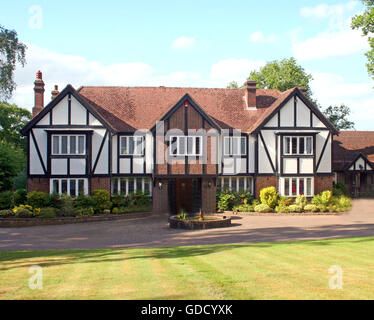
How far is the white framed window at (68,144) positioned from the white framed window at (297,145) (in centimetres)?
1449

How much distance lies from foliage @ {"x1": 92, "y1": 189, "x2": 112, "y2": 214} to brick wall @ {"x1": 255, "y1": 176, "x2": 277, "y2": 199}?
10.8 metres

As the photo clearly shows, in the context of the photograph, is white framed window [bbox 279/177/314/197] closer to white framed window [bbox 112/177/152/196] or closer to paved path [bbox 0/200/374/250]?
paved path [bbox 0/200/374/250]

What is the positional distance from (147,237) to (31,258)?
255 inches

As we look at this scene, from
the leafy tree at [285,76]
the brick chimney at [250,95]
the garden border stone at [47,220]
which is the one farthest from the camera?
the leafy tree at [285,76]

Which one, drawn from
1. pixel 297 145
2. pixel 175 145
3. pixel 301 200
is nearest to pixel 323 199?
pixel 301 200

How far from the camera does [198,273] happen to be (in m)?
8.84

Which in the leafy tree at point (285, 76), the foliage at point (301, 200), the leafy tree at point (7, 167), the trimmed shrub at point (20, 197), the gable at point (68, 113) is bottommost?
the foliage at point (301, 200)

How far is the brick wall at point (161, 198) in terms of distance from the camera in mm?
28125

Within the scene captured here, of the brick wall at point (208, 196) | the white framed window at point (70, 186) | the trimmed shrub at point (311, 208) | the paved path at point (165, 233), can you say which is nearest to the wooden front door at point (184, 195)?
the brick wall at point (208, 196)

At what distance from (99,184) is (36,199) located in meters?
4.41

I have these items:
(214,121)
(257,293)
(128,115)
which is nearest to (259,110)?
(214,121)

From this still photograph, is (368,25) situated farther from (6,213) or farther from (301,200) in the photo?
(6,213)

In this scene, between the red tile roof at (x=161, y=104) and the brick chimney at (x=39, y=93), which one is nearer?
the red tile roof at (x=161, y=104)

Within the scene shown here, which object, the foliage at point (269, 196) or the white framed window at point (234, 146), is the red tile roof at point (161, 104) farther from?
the foliage at point (269, 196)
